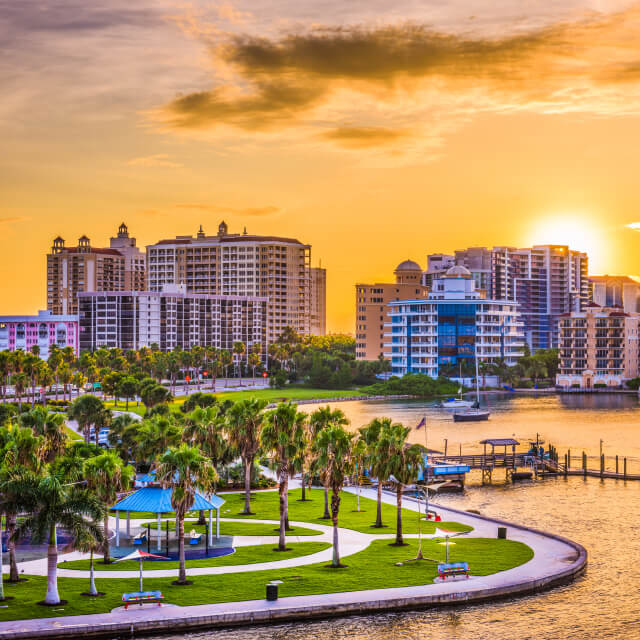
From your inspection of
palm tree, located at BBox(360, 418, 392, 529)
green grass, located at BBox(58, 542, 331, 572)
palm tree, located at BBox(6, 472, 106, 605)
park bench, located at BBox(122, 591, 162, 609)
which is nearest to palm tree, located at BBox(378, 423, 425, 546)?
palm tree, located at BBox(360, 418, 392, 529)

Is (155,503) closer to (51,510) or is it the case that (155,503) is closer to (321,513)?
(51,510)

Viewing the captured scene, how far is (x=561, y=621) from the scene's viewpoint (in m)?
47.0

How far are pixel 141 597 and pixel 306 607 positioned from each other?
A: 8.18 metres

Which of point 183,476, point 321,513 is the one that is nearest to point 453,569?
point 183,476

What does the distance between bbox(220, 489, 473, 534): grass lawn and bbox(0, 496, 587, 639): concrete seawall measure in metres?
11.7

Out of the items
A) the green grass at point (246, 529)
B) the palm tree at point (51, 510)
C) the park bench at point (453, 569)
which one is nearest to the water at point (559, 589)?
the park bench at point (453, 569)

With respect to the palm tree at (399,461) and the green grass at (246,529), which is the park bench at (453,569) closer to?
the palm tree at (399,461)

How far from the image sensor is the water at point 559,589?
4512 cm

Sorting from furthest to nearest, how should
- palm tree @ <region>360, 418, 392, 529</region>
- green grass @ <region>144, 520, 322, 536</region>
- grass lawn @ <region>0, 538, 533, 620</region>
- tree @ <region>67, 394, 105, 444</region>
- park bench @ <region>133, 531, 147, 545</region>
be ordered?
tree @ <region>67, 394, 105, 444</region>, green grass @ <region>144, 520, 322, 536</region>, park bench @ <region>133, 531, 147, 545</region>, palm tree @ <region>360, 418, 392, 529</region>, grass lawn @ <region>0, 538, 533, 620</region>

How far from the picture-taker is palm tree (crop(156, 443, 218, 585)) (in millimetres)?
49312

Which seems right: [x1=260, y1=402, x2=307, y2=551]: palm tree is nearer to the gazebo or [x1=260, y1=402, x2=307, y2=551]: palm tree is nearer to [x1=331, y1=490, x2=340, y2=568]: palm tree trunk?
the gazebo

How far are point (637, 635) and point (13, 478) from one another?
32.2 m

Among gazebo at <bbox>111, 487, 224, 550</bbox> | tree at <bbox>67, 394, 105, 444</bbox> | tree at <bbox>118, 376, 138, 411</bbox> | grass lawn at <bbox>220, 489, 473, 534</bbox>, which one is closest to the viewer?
gazebo at <bbox>111, 487, 224, 550</bbox>

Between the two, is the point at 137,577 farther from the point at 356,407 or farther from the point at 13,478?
the point at 356,407
